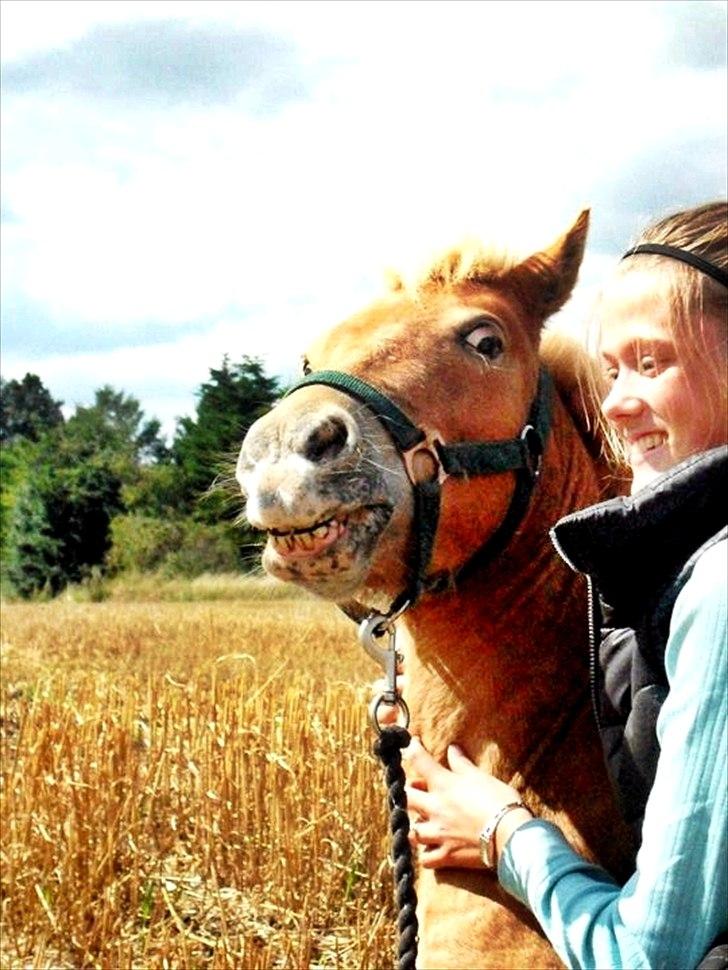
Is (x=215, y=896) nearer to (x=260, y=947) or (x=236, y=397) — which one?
(x=260, y=947)

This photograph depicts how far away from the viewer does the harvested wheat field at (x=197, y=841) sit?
620 cm

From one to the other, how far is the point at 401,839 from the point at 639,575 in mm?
777

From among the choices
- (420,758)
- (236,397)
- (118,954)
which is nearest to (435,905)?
(420,758)

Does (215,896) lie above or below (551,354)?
below

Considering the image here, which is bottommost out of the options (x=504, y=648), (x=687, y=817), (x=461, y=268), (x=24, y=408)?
(x=687, y=817)

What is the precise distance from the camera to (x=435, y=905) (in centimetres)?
274

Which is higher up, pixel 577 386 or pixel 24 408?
pixel 24 408

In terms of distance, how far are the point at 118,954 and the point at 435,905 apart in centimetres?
371

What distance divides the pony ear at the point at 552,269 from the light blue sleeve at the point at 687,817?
127 cm

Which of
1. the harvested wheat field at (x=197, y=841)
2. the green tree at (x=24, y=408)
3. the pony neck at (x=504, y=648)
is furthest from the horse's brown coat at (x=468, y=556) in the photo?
the green tree at (x=24, y=408)

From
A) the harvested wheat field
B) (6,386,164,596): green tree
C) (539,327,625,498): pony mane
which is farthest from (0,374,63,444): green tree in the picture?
(539,327,625,498): pony mane

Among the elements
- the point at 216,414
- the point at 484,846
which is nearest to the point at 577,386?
the point at 484,846

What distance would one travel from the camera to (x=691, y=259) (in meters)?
2.14

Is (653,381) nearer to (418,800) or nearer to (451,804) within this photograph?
(451,804)
